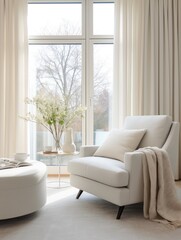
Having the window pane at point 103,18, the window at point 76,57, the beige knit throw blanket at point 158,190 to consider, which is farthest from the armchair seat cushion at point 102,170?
the window pane at point 103,18

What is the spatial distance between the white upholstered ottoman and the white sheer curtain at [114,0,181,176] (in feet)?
6.87

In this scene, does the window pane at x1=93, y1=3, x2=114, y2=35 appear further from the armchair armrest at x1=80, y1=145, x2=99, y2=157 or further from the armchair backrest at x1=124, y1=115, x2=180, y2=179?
the armchair armrest at x1=80, y1=145, x2=99, y2=157

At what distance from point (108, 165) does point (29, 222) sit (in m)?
0.87

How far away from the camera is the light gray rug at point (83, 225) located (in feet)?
7.22

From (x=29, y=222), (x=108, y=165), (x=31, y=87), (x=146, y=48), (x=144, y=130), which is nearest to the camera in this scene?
(x=29, y=222)

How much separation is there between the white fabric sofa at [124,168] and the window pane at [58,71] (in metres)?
1.31

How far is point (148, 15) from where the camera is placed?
14.0 feet

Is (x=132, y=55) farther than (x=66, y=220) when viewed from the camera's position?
Yes

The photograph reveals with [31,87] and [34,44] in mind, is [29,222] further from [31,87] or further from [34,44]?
[34,44]

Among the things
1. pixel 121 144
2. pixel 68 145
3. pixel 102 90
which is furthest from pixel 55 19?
pixel 121 144

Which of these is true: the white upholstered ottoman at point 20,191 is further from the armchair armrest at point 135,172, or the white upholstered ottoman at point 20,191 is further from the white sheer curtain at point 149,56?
the white sheer curtain at point 149,56

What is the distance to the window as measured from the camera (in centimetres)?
450

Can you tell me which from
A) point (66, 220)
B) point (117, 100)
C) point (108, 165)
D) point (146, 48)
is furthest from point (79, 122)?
point (66, 220)

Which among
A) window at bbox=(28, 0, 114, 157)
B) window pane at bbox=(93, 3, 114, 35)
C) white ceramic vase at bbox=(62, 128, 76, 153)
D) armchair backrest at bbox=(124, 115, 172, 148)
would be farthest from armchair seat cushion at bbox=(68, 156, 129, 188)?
window pane at bbox=(93, 3, 114, 35)
